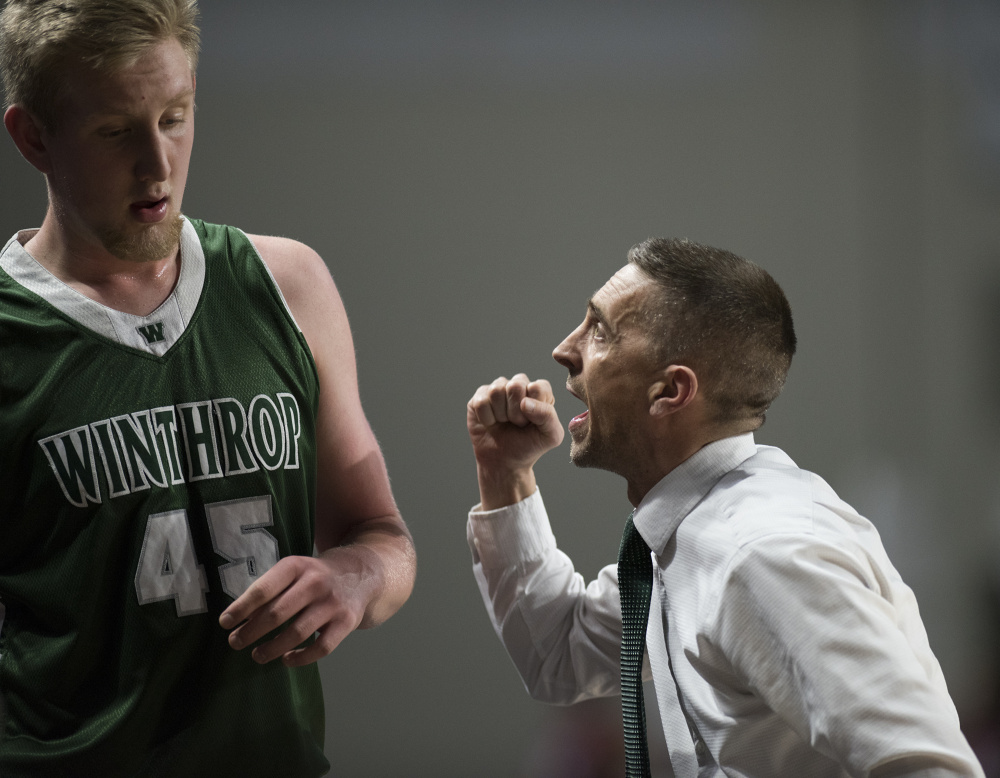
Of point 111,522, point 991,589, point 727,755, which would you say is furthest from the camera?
point 991,589

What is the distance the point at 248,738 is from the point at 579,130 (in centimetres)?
227

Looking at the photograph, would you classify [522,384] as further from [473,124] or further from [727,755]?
[473,124]

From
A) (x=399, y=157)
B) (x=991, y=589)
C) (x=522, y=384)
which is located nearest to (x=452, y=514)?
(x=399, y=157)

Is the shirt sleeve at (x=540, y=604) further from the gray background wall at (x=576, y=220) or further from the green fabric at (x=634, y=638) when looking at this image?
the gray background wall at (x=576, y=220)

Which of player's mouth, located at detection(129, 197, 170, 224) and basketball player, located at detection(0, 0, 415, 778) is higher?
player's mouth, located at detection(129, 197, 170, 224)

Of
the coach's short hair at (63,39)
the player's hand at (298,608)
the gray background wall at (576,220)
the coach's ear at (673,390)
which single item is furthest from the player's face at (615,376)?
the gray background wall at (576,220)

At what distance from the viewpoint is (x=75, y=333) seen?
1.05 metres

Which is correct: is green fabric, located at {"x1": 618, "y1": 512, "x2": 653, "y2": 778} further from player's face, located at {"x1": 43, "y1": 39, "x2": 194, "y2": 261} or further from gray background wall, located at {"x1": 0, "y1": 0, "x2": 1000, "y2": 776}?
gray background wall, located at {"x1": 0, "y1": 0, "x2": 1000, "y2": 776}

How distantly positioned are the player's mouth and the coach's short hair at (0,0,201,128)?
0.12 metres

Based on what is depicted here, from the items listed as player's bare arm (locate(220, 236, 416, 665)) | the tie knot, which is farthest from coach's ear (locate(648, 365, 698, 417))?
player's bare arm (locate(220, 236, 416, 665))

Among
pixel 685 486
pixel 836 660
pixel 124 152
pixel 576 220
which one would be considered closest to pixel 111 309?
pixel 124 152

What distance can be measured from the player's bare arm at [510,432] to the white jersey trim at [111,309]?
1.69 feet

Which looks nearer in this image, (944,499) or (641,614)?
(641,614)

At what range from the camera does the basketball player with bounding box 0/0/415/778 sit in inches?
39.7
